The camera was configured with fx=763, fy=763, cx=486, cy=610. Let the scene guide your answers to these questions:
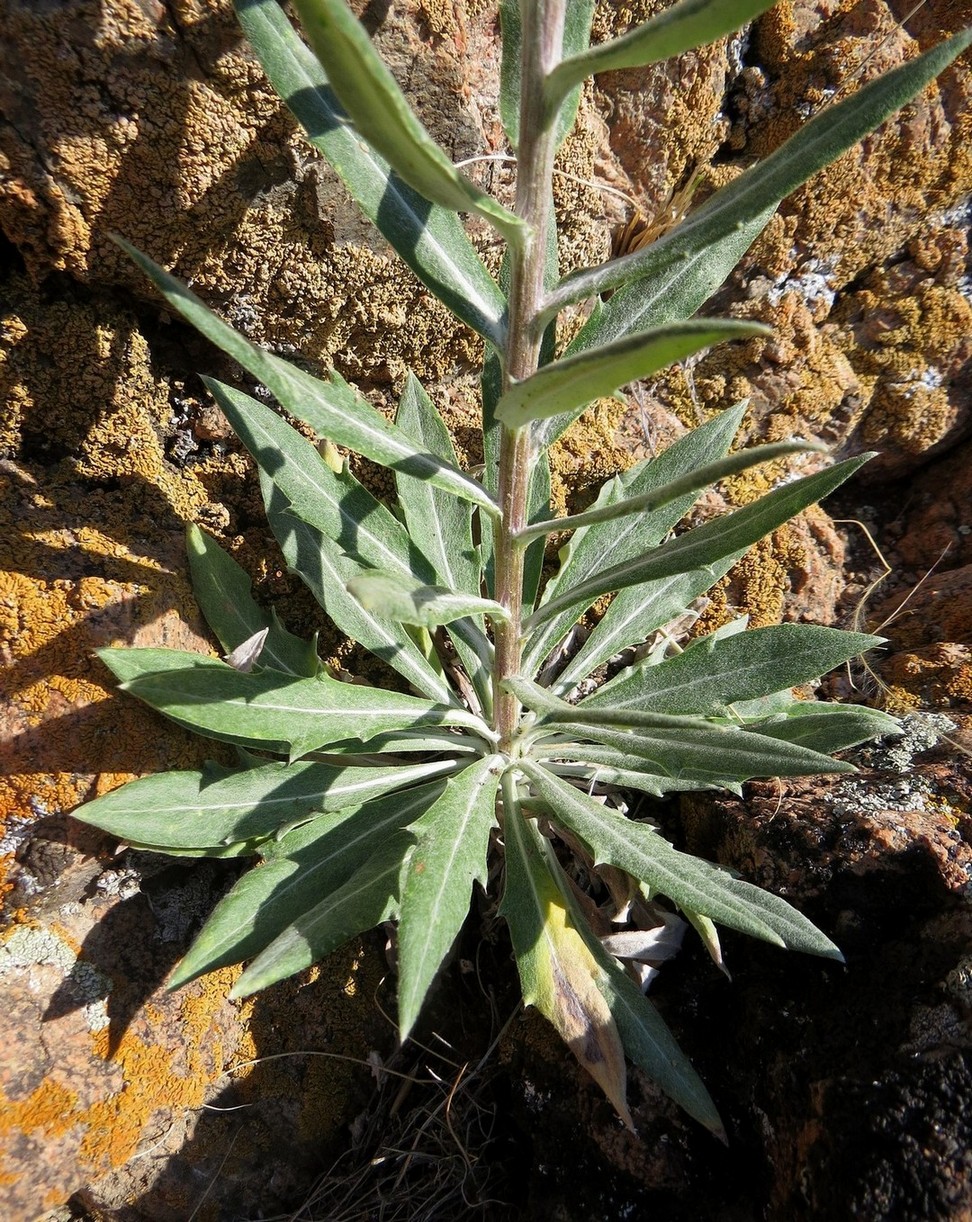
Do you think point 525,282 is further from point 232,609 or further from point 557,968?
point 557,968

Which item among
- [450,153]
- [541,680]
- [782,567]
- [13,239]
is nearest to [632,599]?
[541,680]

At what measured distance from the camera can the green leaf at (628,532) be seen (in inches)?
71.7

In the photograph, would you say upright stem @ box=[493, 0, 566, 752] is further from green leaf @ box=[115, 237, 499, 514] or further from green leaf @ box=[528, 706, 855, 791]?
green leaf @ box=[528, 706, 855, 791]

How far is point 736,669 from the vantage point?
62.2 inches

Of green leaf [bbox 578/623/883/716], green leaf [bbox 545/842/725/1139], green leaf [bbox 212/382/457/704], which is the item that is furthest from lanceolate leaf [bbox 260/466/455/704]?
green leaf [bbox 545/842/725/1139]

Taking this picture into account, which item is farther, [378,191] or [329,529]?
[329,529]

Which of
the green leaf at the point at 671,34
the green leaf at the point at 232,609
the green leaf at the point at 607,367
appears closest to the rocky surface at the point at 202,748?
the green leaf at the point at 232,609

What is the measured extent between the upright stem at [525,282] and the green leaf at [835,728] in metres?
0.58

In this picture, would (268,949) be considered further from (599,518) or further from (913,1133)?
(913,1133)

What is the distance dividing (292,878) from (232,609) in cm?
62

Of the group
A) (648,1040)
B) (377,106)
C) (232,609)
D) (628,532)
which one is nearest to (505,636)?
(628,532)

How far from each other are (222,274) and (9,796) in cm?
118

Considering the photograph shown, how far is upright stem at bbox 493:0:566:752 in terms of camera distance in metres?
1.05

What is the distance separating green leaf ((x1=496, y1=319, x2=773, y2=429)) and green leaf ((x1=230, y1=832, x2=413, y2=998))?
0.92m
